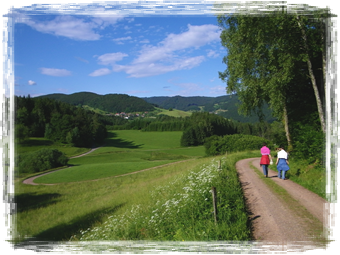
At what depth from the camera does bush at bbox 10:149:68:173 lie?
177ft

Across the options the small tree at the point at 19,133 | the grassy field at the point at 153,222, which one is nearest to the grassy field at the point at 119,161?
the grassy field at the point at 153,222

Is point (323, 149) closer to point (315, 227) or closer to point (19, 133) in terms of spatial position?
point (315, 227)

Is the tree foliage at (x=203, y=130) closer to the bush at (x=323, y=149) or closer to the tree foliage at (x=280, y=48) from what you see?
the tree foliage at (x=280, y=48)

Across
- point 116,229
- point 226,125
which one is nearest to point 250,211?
point 116,229

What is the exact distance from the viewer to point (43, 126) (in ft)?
329

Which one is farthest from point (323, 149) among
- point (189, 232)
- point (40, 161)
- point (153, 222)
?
point (40, 161)

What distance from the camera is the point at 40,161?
182 ft

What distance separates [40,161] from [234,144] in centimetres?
4807

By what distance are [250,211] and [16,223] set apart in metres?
20.1

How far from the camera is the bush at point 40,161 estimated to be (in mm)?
53828

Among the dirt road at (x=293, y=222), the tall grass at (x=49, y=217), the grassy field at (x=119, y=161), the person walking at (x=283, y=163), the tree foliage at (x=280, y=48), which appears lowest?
the grassy field at (x=119, y=161)

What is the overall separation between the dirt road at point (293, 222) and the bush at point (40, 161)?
5759 cm

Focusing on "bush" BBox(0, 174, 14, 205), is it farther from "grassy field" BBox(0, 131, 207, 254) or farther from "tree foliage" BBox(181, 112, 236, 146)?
"tree foliage" BBox(181, 112, 236, 146)

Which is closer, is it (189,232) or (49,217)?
(189,232)
